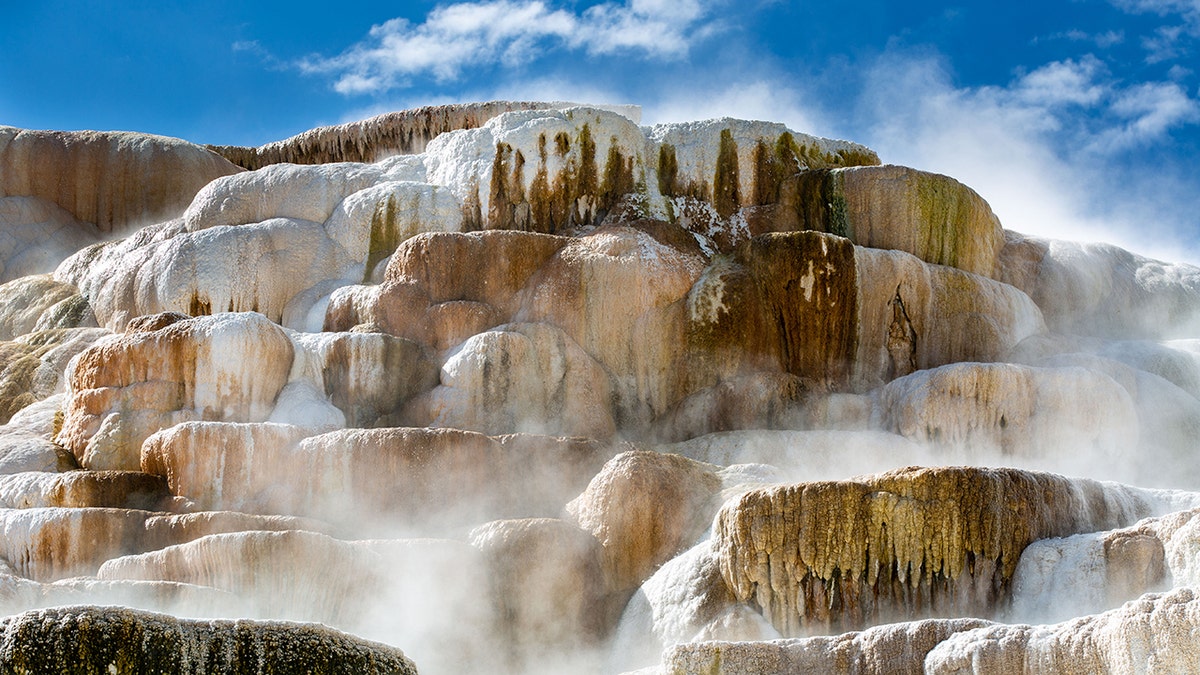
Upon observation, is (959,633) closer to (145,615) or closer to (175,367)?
(145,615)

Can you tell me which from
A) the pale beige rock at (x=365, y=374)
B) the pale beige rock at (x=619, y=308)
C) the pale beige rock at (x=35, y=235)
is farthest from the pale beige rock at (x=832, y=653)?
the pale beige rock at (x=35, y=235)

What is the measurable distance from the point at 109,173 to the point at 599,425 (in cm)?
1416

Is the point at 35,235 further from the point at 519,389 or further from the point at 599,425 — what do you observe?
the point at 599,425

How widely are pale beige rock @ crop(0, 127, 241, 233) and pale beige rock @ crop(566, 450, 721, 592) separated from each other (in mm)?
15488

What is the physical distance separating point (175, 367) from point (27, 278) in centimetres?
761

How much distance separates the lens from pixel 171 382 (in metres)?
16.0

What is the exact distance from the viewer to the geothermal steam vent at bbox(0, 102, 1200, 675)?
10.5m

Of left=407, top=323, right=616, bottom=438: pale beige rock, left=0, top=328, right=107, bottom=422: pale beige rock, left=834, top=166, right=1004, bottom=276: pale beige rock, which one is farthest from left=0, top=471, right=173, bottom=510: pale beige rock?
left=834, top=166, right=1004, bottom=276: pale beige rock

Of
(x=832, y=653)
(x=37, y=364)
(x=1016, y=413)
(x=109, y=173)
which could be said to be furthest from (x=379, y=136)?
(x=832, y=653)

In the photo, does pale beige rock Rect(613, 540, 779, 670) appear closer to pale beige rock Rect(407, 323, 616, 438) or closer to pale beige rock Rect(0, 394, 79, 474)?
pale beige rock Rect(407, 323, 616, 438)

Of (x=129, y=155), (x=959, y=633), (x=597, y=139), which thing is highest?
(x=129, y=155)

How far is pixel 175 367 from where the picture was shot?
16.1m

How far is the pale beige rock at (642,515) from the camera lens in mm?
13477

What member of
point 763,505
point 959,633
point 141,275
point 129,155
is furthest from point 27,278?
point 959,633
